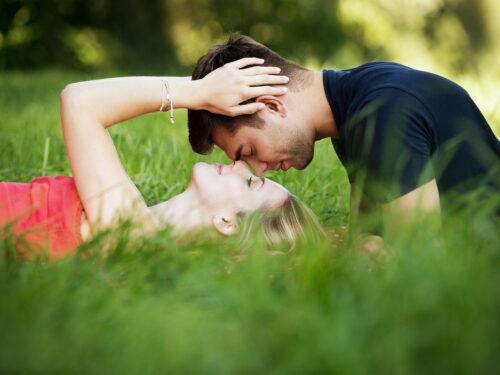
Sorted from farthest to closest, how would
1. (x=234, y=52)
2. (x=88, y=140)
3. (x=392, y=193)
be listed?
(x=234, y=52) < (x=88, y=140) < (x=392, y=193)

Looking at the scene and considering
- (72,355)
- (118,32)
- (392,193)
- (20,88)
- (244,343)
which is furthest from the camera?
(118,32)

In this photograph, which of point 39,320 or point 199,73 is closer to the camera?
point 39,320

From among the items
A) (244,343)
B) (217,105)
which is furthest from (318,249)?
(217,105)

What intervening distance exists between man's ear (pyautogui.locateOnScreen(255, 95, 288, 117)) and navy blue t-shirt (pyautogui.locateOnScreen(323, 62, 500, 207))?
0.20 metres

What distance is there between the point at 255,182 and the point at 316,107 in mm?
415

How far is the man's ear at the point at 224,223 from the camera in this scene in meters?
2.90

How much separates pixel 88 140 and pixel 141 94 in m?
0.30

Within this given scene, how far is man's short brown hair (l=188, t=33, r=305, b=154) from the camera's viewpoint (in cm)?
312

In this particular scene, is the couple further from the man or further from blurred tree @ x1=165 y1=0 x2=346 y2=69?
blurred tree @ x1=165 y1=0 x2=346 y2=69

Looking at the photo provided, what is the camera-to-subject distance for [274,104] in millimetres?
3037

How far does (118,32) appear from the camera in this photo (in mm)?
13867

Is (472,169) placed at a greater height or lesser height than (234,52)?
lesser

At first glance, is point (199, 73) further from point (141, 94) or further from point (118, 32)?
point (118, 32)

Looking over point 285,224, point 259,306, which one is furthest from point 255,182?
point 259,306
